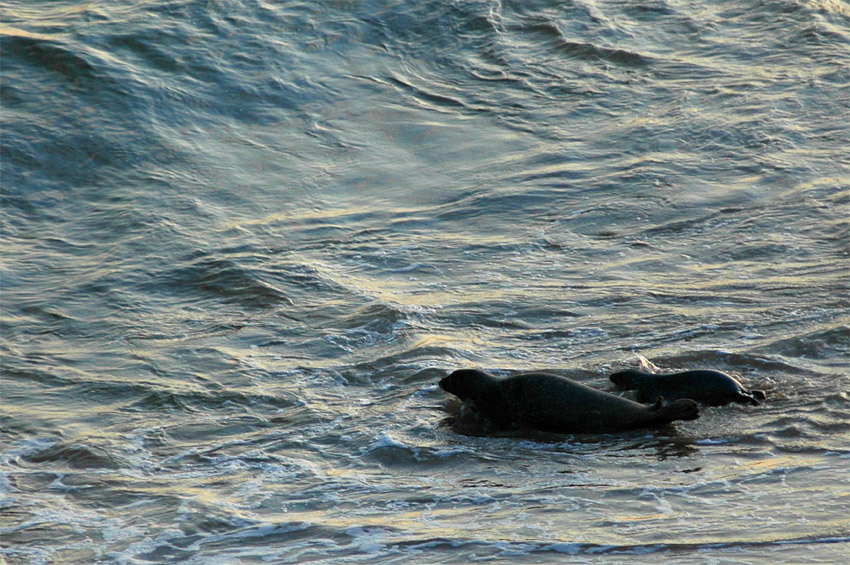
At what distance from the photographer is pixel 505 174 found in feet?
30.7

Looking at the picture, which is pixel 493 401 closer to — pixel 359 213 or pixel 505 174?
pixel 359 213

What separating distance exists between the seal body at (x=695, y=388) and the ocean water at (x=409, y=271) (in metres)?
0.12

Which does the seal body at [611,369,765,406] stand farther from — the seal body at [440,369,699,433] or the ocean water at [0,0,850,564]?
the seal body at [440,369,699,433]

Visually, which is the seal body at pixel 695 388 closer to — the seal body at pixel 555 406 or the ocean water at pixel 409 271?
the ocean water at pixel 409 271

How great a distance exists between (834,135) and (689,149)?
4.50ft

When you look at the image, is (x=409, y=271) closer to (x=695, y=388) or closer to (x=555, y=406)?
(x=555, y=406)

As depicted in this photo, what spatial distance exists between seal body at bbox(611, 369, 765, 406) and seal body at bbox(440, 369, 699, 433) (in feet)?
0.80

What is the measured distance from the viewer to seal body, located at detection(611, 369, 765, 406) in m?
5.41

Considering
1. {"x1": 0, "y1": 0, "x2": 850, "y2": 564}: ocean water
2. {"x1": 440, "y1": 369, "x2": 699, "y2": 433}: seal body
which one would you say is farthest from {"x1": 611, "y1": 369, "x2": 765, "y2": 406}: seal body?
{"x1": 440, "y1": 369, "x2": 699, "y2": 433}: seal body

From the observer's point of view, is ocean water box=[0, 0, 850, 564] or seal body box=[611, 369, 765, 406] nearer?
ocean water box=[0, 0, 850, 564]

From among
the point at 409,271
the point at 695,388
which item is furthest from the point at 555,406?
the point at 409,271

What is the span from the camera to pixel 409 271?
7.65 meters

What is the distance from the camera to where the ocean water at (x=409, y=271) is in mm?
4684

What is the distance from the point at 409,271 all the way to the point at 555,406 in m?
2.53
